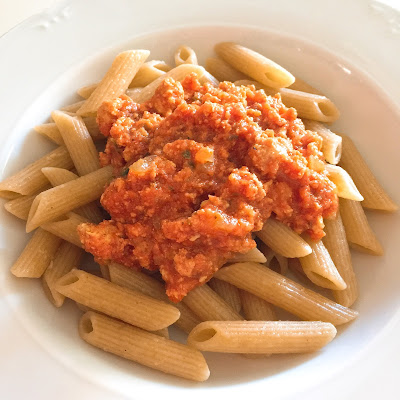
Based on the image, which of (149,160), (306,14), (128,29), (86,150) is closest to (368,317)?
(149,160)

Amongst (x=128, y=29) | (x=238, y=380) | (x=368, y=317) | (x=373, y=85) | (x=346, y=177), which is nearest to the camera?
(x=238, y=380)

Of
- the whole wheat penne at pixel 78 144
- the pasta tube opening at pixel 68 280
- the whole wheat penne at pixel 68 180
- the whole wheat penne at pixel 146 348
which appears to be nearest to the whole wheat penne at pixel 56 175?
the whole wheat penne at pixel 68 180

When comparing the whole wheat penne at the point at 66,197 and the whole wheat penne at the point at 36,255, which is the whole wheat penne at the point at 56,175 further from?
the whole wheat penne at the point at 36,255

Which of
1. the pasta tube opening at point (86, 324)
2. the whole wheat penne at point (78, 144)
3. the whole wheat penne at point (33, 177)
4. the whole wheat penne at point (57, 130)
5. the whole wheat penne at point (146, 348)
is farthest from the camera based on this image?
the whole wheat penne at point (57, 130)

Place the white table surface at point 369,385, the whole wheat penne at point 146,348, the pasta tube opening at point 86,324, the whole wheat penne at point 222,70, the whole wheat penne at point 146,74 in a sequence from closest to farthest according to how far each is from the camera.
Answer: the white table surface at point 369,385
the whole wheat penne at point 146,348
the pasta tube opening at point 86,324
the whole wheat penne at point 146,74
the whole wheat penne at point 222,70

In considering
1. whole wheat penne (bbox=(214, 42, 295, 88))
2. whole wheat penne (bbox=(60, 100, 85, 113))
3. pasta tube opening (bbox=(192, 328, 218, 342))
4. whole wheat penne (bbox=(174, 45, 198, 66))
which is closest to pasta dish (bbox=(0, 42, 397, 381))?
pasta tube opening (bbox=(192, 328, 218, 342))

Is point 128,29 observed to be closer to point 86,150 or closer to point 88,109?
point 88,109

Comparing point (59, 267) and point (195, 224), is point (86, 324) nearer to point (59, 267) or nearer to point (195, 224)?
point (59, 267)

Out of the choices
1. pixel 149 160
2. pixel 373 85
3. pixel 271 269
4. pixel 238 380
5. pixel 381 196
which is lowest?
pixel 238 380
